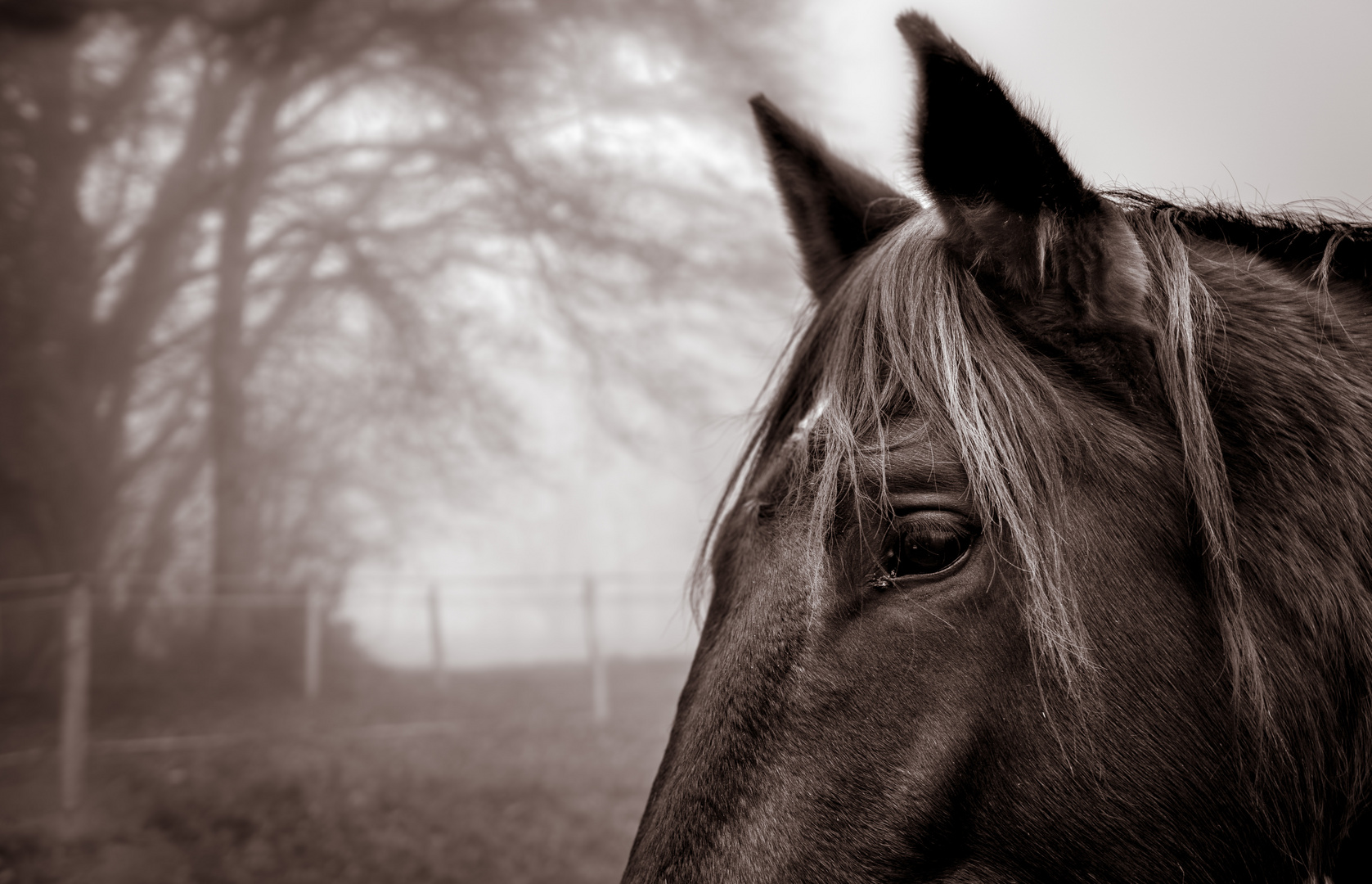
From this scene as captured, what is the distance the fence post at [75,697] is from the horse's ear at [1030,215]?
17.7 feet

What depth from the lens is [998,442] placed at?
110cm

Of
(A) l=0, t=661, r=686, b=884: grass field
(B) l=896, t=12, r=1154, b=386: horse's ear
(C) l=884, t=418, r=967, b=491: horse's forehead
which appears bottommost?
(A) l=0, t=661, r=686, b=884: grass field

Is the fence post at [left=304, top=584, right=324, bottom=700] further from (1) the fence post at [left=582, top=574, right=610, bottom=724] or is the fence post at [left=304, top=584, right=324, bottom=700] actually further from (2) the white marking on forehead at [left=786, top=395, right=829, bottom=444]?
(2) the white marking on forehead at [left=786, top=395, right=829, bottom=444]

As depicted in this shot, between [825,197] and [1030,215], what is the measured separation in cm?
59

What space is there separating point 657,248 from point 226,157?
4016 millimetres

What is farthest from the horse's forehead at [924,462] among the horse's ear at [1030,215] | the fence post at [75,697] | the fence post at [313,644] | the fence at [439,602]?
the fence post at [313,644]

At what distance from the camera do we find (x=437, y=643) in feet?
24.0

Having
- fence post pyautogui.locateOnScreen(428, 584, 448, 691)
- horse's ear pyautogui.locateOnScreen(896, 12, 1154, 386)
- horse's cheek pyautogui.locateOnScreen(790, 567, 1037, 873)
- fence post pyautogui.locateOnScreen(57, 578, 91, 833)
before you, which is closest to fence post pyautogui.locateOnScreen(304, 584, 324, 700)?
fence post pyautogui.locateOnScreen(428, 584, 448, 691)

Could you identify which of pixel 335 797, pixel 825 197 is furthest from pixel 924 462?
pixel 335 797

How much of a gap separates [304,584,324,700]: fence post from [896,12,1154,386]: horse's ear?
7079mm

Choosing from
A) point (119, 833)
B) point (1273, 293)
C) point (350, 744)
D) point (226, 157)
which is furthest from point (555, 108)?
point (1273, 293)

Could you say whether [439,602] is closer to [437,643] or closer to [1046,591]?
[437,643]

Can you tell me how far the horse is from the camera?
1014 mm

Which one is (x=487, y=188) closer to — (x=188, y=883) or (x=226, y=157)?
(x=226, y=157)
